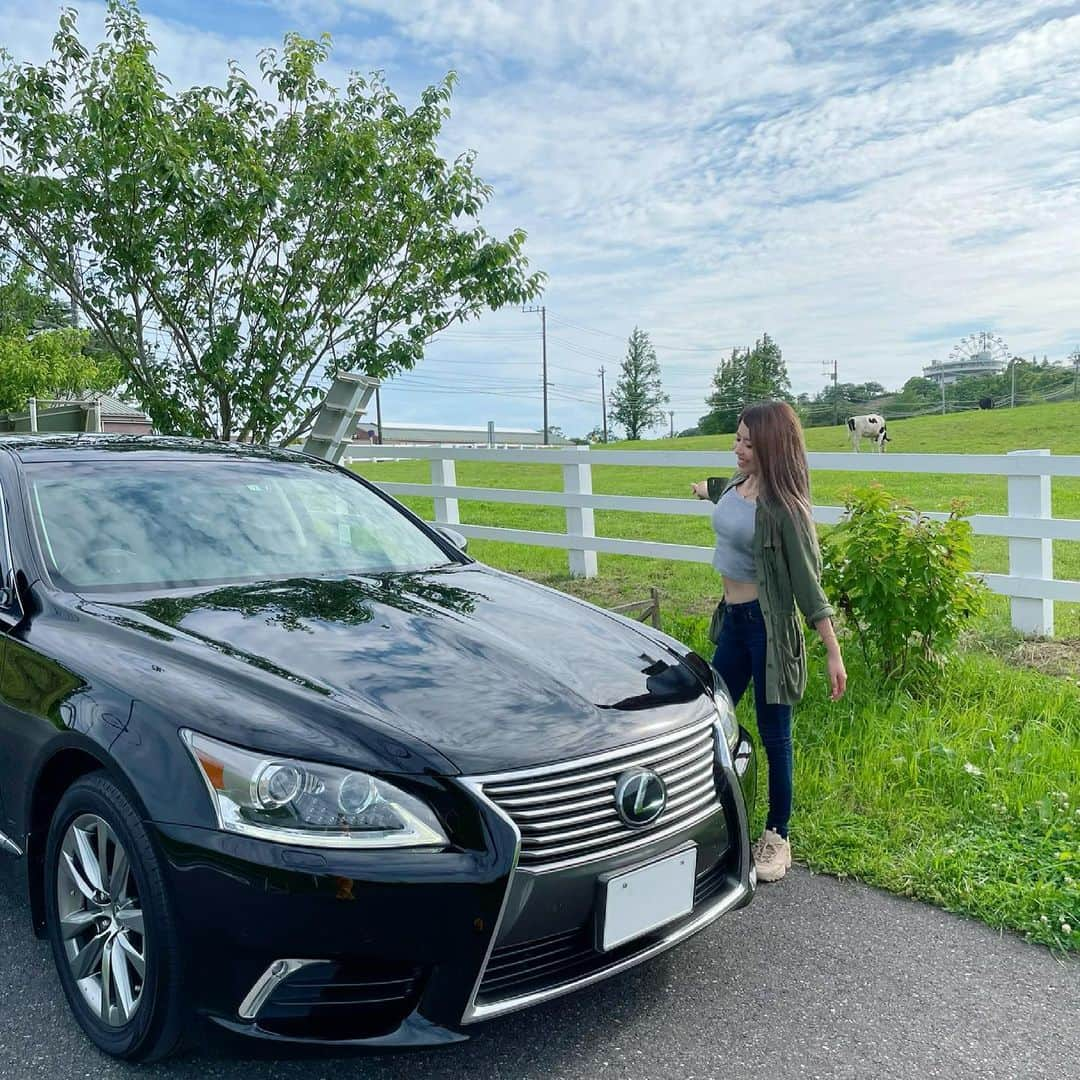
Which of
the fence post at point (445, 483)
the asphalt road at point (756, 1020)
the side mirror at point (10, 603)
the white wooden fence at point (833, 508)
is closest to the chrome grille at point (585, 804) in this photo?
the asphalt road at point (756, 1020)

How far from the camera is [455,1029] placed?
228 centimetres

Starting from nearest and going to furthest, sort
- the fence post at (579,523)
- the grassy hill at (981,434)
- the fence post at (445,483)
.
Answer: the fence post at (579,523) → the fence post at (445,483) → the grassy hill at (981,434)

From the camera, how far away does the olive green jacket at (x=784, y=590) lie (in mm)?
Result: 3617

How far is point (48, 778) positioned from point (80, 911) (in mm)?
366

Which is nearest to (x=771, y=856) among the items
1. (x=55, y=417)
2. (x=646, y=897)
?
(x=646, y=897)

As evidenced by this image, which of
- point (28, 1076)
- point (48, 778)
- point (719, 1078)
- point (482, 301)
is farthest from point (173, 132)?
point (719, 1078)

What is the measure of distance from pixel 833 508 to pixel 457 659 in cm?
525

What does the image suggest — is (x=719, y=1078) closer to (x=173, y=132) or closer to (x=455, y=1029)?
(x=455, y=1029)

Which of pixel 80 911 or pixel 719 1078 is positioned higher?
pixel 80 911

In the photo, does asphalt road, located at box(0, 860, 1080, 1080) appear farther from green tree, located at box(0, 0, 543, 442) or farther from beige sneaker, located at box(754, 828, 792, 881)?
green tree, located at box(0, 0, 543, 442)

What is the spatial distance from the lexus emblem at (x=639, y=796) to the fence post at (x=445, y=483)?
864 centimetres

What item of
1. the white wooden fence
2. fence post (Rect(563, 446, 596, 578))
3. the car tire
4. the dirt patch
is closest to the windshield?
the car tire

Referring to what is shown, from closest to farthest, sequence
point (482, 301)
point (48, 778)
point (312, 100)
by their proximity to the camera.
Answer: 1. point (48, 778)
2. point (312, 100)
3. point (482, 301)

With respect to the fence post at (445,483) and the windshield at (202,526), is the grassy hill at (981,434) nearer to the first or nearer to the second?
Result: the fence post at (445,483)
